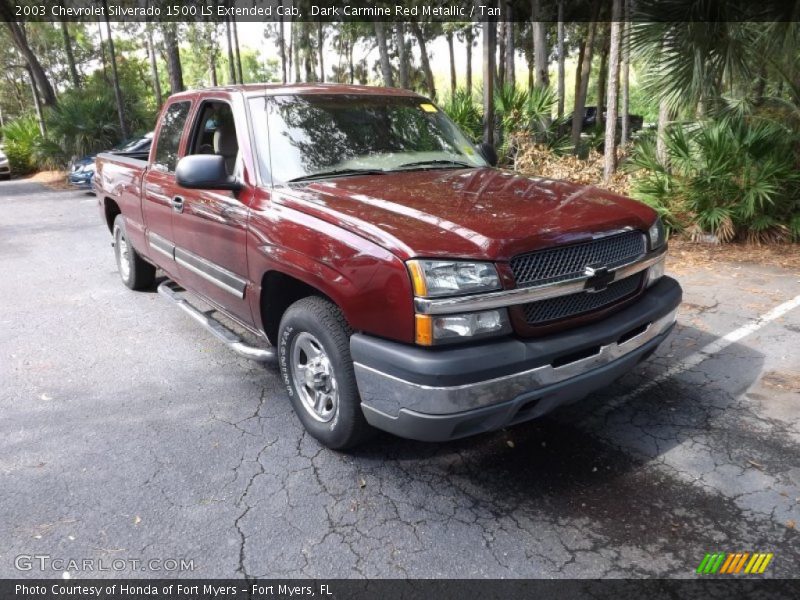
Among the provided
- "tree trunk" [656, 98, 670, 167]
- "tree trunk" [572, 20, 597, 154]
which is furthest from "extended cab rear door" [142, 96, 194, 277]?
"tree trunk" [572, 20, 597, 154]

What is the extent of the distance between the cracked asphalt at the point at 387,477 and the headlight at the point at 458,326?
88 cm

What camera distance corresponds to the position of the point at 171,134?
4875 mm

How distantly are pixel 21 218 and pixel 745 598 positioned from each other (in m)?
13.6

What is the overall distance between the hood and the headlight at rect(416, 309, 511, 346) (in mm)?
253

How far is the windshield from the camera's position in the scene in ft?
11.9

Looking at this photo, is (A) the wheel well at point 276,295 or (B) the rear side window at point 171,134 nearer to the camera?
(A) the wheel well at point 276,295

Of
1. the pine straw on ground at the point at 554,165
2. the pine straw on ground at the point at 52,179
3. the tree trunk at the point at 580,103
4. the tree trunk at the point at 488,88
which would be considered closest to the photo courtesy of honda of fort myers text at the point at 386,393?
the pine straw on ground at the point at 554,165

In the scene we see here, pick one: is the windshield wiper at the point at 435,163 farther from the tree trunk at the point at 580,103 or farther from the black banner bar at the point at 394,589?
the tree trunk at the point at 580,103

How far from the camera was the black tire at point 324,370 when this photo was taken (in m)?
2.93

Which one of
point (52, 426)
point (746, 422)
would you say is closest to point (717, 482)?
point (746, 422)

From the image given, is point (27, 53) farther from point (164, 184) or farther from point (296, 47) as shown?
point (164, 184)

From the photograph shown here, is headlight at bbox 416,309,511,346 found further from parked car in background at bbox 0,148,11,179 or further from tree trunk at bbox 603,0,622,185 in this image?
parked car in background at bbox 0,148,11,179

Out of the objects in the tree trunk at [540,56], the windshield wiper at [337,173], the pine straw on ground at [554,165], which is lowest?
the pine straw on ground at [554,165]

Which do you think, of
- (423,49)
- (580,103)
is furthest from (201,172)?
(423,49)
